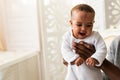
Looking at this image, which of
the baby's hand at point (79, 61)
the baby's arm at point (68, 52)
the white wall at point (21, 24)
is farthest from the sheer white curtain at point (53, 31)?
the baby's hand at point (79, 61)

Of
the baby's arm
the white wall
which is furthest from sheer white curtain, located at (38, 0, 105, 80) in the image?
the baby's arm

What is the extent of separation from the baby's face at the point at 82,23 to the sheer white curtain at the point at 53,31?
1239 mm

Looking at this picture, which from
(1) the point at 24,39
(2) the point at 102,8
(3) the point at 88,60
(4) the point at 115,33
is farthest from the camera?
(1) the point at 24,39

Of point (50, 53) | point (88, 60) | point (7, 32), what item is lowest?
point (50, 53)

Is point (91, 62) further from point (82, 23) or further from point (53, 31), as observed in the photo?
point (53, 31)

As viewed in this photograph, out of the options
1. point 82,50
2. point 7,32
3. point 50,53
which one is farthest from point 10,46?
point 82,50

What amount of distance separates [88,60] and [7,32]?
6.08 ft

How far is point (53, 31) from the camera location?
252 centimetres

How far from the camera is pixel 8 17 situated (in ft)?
9.04

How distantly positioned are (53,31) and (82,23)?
1386 millimetres

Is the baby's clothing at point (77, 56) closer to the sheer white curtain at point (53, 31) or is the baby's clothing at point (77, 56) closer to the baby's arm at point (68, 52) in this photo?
the baby's arm at point (68, 52)

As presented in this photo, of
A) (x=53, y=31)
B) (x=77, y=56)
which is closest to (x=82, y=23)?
(x=77, y=56)

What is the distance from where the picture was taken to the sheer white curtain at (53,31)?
2.46 meters

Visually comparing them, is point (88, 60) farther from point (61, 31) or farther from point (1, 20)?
point (1, 20)
